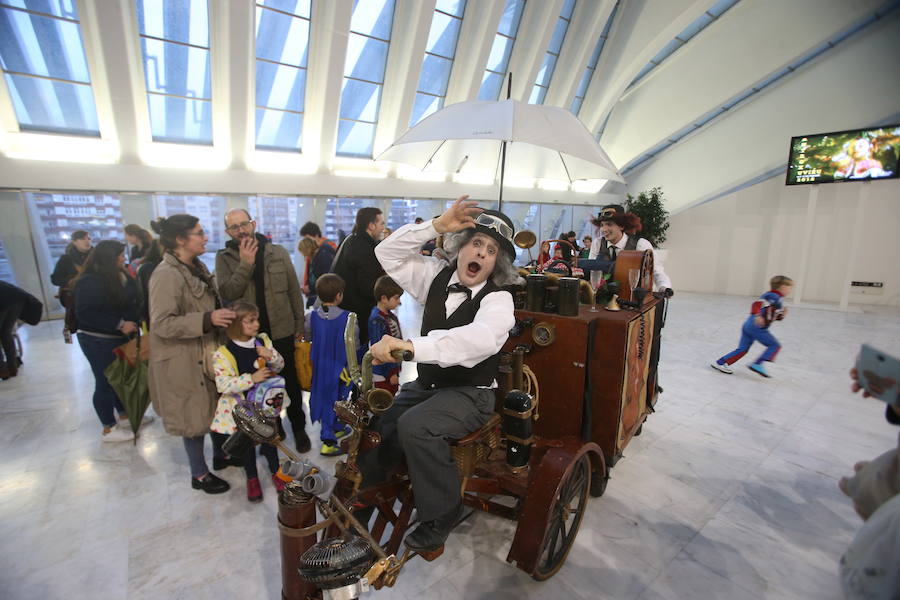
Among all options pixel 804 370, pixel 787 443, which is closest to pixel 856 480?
pixel 787 443

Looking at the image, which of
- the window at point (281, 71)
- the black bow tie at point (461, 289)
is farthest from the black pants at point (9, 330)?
the window at point (281, 71)

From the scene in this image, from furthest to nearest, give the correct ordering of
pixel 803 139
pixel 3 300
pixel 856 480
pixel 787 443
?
pixel 803 139, pixel 3 300, pixel 787 443, pixel 856 480

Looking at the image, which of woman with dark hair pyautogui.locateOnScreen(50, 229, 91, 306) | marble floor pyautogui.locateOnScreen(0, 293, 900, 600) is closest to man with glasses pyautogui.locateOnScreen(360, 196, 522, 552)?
marble floor pyautogui.locateOnScreen(0, 293, 900, 600)

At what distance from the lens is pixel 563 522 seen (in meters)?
2.15

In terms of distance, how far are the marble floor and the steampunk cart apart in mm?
280

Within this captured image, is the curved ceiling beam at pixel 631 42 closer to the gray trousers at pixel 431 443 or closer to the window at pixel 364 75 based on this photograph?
the window at pixel 364 75

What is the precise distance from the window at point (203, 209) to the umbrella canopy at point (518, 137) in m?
6.93

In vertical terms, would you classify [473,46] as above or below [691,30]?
below

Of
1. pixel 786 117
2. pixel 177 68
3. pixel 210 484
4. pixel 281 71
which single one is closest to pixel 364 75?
pixel 281 71

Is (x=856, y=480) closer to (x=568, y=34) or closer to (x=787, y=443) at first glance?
(x=787, y=443)

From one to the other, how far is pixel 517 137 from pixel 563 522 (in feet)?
8.98

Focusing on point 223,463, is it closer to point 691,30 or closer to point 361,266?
point 361,266

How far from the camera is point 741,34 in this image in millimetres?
12000

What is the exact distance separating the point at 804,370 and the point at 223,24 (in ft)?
38.5
